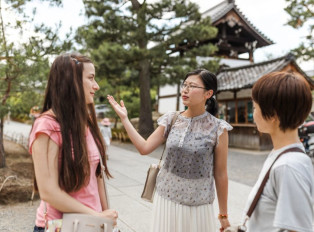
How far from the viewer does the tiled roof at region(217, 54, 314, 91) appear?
11.9 m

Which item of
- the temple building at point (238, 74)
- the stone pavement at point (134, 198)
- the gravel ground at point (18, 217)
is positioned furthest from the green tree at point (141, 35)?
the gravel ground at point (18, 217)

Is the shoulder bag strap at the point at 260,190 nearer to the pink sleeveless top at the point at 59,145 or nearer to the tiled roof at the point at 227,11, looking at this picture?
the pink sleeveless top at the point at 59,145

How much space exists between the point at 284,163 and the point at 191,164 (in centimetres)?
93

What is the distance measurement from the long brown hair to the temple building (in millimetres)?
10248

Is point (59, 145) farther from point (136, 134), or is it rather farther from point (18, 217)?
point (18, 217)

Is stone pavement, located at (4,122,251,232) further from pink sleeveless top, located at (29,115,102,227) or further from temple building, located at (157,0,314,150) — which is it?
temple building, located at (157,0,314,150)

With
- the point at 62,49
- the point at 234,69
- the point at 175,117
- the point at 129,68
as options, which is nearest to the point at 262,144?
the point at 234,69

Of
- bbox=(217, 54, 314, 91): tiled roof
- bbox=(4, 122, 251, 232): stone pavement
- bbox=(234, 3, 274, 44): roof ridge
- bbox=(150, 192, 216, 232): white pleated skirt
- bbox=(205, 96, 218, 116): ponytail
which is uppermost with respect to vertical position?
bbox=(234, 3, 274, 44): roof ridge

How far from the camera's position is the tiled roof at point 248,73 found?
11.9 meters

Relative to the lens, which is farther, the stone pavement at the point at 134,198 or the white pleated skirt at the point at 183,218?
the stone pavement at the point at 134,198

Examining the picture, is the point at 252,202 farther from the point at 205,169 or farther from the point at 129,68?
the point at 129,68

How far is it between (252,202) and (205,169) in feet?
2.59

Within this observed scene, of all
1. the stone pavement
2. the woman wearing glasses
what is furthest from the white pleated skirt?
the stone pavement

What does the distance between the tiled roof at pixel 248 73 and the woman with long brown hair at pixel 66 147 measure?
35.0 ft
